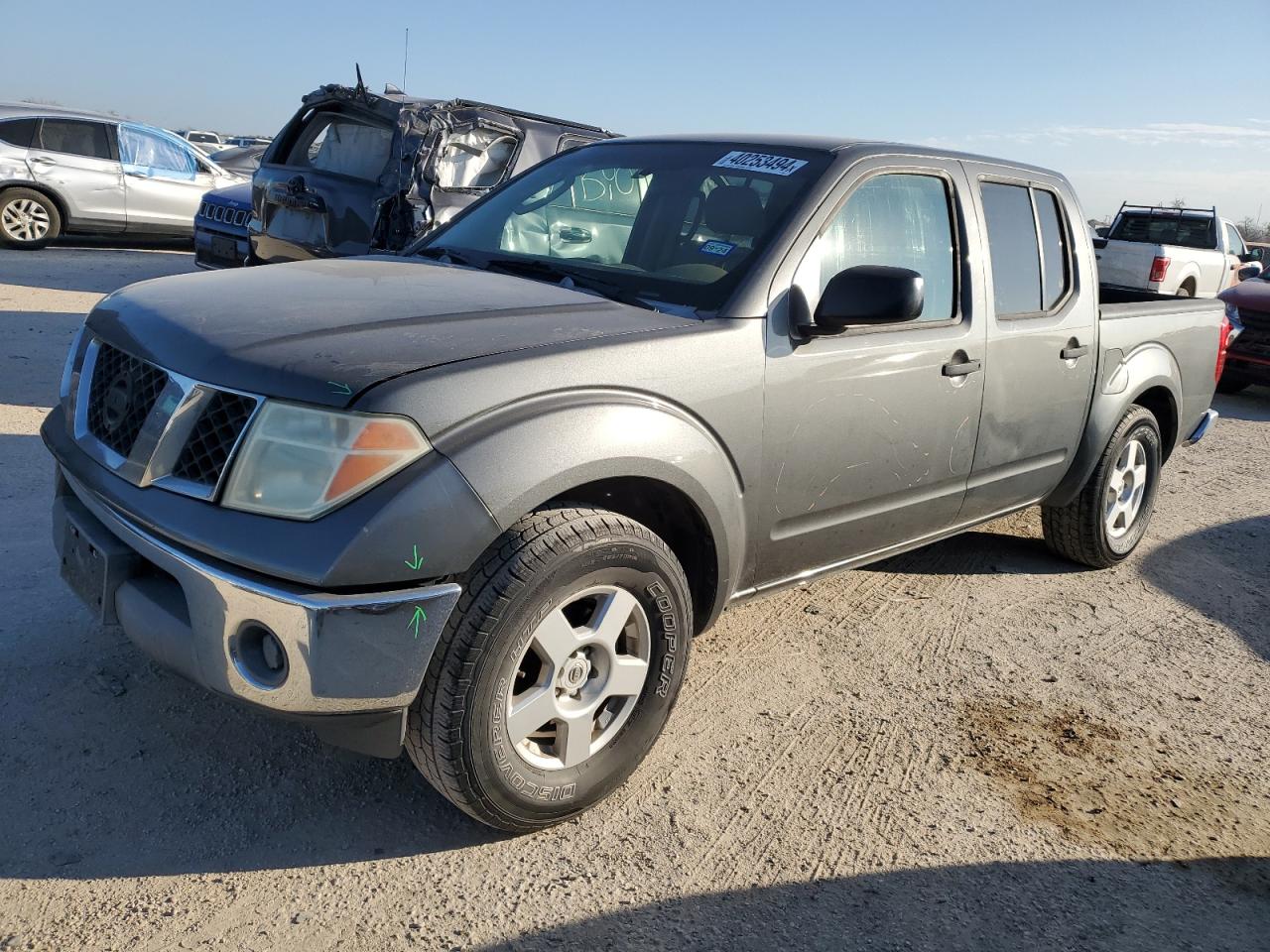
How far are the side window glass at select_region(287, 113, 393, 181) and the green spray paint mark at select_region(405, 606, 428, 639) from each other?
19.4 feet

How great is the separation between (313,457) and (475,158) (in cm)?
602

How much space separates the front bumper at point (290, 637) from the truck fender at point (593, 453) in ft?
0.91

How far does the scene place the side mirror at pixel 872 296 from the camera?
2955 mm

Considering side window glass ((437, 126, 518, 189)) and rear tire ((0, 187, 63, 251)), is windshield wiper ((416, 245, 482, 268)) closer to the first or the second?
side window glass ((437, 126, 518, 189))

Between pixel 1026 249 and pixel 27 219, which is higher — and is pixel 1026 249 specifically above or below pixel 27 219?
above

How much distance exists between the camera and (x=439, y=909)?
7.97ft

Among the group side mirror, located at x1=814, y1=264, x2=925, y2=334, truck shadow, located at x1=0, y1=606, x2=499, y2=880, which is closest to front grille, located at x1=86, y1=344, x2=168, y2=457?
truck shadow, located at x1=0, y1=606, x2=499, y2=880

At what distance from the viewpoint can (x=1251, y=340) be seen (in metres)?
10.3

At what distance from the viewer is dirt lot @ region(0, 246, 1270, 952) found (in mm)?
2428

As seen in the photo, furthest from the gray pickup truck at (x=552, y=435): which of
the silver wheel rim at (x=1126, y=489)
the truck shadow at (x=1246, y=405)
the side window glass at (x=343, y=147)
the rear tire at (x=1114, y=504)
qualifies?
the truck shadow at (x=1246, y=405)

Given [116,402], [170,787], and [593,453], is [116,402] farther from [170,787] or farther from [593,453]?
[593,453]

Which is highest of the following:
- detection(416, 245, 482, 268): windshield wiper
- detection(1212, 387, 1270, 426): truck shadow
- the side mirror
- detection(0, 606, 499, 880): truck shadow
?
the side mirror

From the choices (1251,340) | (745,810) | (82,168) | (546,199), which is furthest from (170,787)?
(82,168)

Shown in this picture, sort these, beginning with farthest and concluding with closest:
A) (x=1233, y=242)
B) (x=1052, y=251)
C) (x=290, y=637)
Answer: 1. (x=1233, y=242)
2. (x=1052, y=251)
3. (x=290, y=637)
